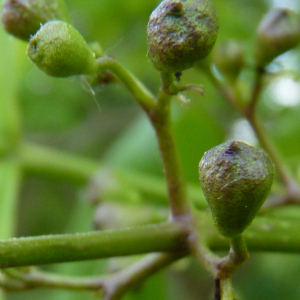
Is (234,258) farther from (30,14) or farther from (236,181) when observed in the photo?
(30,14)

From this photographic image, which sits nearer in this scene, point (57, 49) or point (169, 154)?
point (57, 49)

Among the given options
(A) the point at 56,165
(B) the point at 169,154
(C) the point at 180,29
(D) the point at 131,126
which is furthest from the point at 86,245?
(D) the point at 131,126

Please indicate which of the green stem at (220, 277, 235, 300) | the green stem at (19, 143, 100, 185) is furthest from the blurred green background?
the green stem at (220, 277, 235, 300)

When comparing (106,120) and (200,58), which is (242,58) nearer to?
(200,58)

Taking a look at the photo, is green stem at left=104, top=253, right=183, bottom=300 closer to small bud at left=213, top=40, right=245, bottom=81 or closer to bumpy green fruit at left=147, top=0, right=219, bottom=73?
bumpy green fruit at left=147, top=0, right=219, bottom=73

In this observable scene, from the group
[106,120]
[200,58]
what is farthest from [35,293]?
[200,58]

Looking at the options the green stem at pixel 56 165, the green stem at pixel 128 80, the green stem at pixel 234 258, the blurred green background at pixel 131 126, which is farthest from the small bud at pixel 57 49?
the green stem at pixel 56 165
